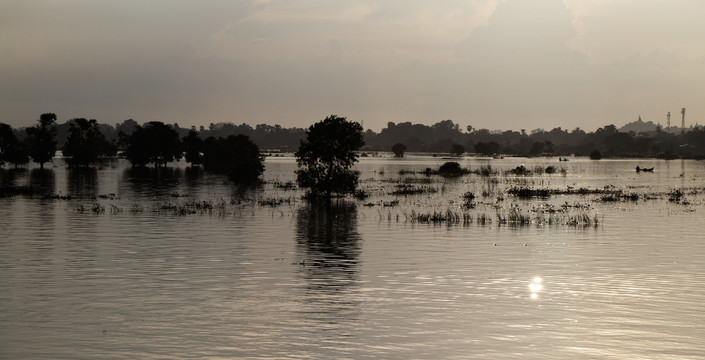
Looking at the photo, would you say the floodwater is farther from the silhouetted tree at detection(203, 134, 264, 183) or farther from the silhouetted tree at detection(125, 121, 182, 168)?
the silhouetted tree at detection(125, 121, 182, 168)

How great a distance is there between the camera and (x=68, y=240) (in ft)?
157

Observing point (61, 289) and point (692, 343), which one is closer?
point (692, 343)

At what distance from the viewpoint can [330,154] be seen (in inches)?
3027

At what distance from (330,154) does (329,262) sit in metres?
38.4

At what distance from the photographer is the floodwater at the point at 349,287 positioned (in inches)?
891

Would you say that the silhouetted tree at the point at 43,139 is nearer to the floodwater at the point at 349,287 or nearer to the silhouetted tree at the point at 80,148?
the silhouetted tree at the point at 80,148

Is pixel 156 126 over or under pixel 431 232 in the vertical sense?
over

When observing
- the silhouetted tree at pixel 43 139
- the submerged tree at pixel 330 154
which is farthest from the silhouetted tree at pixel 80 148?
the submerged tree at pixel 330 154

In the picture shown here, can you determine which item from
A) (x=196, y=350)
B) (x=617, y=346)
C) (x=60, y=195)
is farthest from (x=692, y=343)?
(x=60, y=195)

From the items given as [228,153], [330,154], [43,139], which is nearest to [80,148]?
[43,139]

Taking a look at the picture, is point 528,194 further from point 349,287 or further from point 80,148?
point 80,148

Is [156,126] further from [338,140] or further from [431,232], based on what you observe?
[431,232]

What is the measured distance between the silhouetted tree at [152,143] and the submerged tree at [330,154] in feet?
367

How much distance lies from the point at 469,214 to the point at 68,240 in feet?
111
